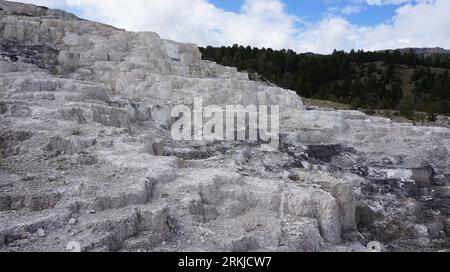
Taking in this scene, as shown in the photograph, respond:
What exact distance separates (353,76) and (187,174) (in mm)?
47628

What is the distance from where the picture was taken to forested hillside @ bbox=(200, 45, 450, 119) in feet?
152

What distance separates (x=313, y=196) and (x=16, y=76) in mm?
14030

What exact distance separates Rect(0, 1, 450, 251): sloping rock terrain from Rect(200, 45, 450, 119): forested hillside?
23.4 metres

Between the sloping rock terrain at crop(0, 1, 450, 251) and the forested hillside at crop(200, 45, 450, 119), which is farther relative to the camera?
the forested hillside at crop(200, 45, 450, 119)

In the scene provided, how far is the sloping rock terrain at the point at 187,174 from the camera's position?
8.98m

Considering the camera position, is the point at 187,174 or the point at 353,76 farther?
the point at 353,76

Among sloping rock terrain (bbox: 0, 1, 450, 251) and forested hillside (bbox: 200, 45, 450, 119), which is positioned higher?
forested hillside (bbox: 200, 45, 450, 119)

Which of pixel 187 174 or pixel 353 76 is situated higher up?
pixel 353 76

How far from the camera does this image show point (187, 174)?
38.5 feet

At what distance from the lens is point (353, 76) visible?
55.4 m

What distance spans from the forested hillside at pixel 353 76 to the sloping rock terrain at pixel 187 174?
76.6 ft

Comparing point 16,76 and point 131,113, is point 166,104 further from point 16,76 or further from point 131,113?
point 16,76

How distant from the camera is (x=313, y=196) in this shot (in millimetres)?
10695

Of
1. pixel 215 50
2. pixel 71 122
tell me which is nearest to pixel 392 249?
pixel 71 122
